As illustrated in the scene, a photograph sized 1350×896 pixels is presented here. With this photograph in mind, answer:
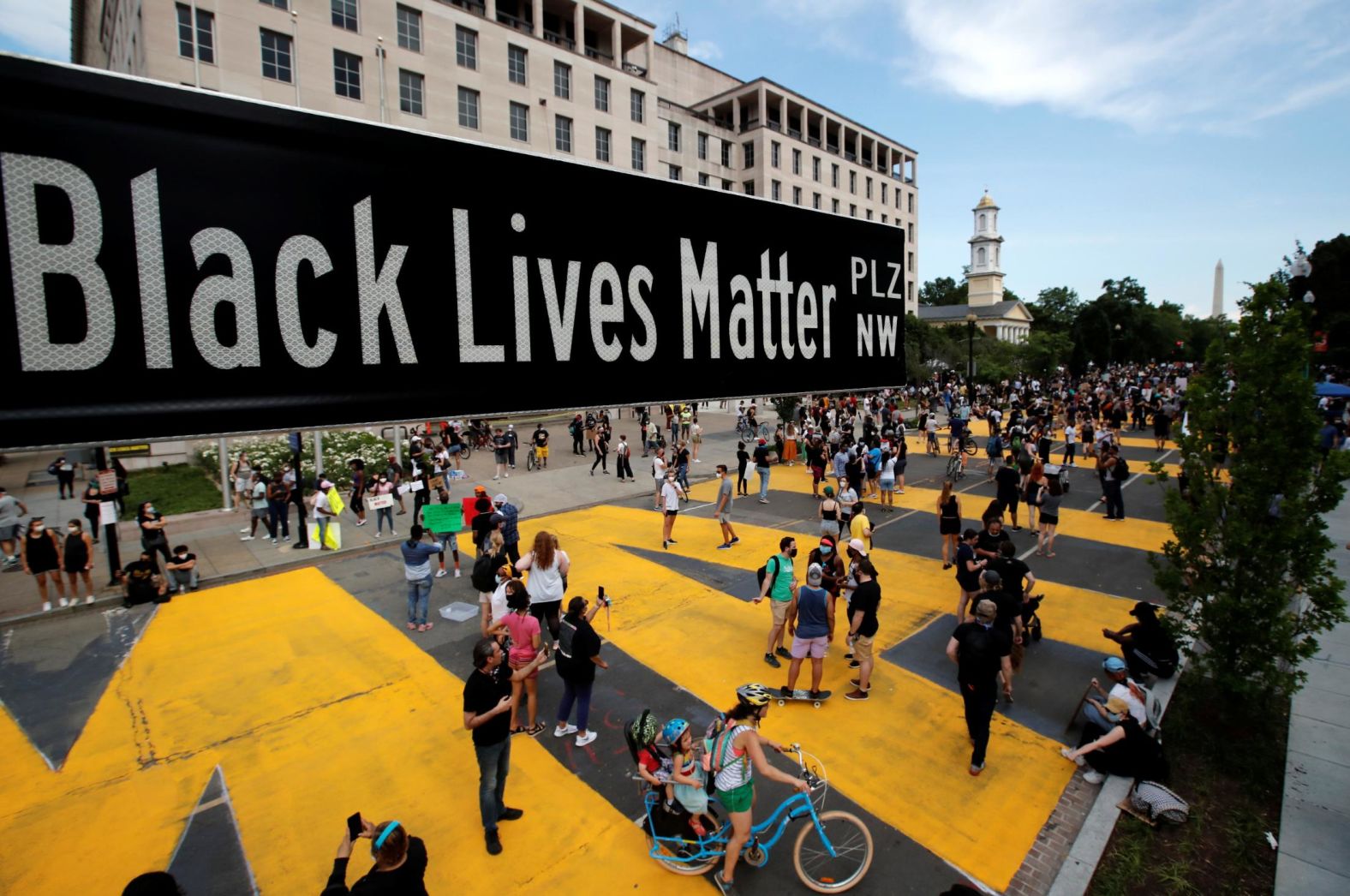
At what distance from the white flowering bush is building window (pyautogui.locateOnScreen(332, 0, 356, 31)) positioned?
1879 centimetres

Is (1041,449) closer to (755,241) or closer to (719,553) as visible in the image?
(719,553)

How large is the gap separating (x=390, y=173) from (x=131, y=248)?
0.54 metres

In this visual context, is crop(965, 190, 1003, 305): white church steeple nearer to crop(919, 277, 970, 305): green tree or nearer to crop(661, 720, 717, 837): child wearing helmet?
crop(919, 277, 970, 305): green tree

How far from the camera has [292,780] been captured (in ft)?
22.5

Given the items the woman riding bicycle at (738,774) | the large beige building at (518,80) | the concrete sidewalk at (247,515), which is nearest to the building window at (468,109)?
the large beige building at (518,80)

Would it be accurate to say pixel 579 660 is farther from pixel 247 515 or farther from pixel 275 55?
pixel 275 55

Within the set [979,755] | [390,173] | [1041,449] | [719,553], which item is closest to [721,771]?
[979,755]

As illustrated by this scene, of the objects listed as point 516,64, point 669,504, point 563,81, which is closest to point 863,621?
point 669,504

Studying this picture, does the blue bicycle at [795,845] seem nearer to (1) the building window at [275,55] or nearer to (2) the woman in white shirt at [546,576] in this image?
(2) the woman in white shirt at [546,576]

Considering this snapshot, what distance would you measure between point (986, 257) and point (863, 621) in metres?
99.3

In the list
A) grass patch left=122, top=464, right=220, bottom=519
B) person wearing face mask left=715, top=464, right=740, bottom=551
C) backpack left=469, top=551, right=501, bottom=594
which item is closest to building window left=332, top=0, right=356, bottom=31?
grass patch left=122, top=464, right=220, bottom=519

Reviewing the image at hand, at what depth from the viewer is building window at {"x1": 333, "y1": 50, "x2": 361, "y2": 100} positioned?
29.1 m

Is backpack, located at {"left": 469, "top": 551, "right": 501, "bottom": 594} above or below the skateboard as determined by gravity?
above

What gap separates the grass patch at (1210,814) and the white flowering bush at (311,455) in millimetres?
20888
